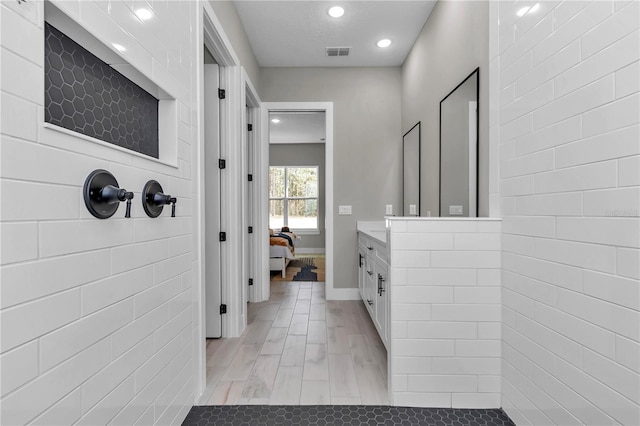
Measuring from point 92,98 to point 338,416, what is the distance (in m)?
1.75

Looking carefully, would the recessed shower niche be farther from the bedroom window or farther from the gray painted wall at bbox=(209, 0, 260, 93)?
the bedroom window

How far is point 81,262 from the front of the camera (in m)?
0.95

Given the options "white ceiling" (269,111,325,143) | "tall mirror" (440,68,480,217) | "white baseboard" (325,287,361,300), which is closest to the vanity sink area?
"white baseboard" (325,287,361,300)

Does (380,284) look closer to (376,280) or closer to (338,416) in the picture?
(376,280)

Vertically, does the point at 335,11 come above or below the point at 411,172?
above

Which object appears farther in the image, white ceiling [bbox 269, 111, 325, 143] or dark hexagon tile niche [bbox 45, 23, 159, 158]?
white ceiling [bbox 269, 111, 325, 143]

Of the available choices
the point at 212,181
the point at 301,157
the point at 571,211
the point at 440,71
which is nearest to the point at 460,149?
the point at 440,71

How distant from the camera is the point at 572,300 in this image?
1259 mm

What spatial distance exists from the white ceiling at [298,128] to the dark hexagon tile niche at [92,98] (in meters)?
4.38

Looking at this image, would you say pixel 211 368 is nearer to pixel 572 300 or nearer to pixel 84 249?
pixel 84 249

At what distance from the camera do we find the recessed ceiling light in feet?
9.08

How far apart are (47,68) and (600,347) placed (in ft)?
6.27

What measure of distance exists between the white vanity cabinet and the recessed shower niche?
59.8 inches

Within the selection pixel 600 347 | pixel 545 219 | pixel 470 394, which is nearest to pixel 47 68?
pixel 545 219
